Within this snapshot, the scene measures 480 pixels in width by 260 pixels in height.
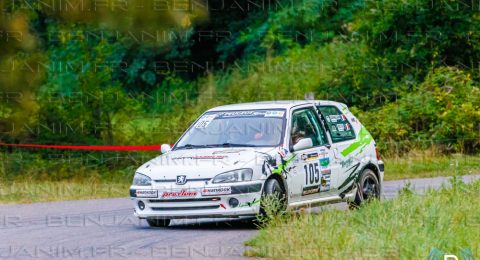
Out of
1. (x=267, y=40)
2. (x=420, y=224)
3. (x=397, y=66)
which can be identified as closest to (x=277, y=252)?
(x=420, y=224)

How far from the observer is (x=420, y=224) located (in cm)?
1162

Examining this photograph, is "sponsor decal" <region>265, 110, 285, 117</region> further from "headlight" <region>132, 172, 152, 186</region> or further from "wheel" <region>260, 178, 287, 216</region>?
"headlight" <region>132, 172, 152, 186</region>

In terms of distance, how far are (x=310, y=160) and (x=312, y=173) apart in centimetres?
17

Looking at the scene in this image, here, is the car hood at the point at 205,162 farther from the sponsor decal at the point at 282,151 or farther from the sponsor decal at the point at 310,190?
the sponsor decal at the point at 310,190

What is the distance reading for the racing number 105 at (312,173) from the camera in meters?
14.5

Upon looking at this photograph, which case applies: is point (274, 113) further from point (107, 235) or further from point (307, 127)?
point (107, 235)

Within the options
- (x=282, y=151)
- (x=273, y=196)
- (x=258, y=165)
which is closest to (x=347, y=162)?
(x=282, y=151)

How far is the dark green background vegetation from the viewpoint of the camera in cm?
2397

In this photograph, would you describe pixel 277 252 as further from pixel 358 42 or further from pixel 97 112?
pixel 358 42

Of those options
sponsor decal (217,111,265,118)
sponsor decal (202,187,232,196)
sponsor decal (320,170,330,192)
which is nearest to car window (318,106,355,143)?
sponsor decal (320,170,330,192)

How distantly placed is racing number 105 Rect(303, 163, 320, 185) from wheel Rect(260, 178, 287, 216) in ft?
2.00

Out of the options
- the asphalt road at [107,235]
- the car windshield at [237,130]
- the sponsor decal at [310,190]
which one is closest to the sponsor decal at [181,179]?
the asphalt road at [107,235]

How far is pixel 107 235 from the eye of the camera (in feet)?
43.8

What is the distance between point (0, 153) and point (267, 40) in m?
17.4
